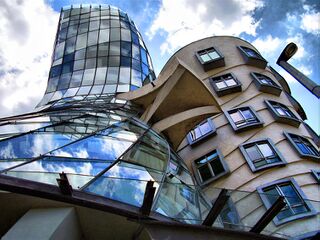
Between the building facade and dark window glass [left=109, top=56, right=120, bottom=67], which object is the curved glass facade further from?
dark window glass [left=109, top=56, right=120, bottom=67]

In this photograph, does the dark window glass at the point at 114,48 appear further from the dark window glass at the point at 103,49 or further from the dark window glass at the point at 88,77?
the dark window glass at the point at 88,77

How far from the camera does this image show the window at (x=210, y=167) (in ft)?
34.5

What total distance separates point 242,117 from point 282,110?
183 cm

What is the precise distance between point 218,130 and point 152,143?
3328 mm

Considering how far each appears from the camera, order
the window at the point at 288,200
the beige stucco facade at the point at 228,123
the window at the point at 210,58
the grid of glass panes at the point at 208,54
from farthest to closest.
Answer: the grid of glass panes at the point at 208,54
the window at the point at 210,58
the beige stucco facade at the point at 228,123
the window at the point at 288,200

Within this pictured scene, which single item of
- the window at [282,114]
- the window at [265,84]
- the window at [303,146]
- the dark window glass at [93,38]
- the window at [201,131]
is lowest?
the window at [303,146]

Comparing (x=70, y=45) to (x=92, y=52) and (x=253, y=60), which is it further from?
(x=253, y=60)

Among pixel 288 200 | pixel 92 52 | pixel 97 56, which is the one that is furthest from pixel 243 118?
pixel 92 52

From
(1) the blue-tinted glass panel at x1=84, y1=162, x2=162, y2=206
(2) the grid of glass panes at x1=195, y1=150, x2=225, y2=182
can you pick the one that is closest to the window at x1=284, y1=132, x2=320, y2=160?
(2) the grid of glass panes at x1=195, y1=150, x2=225, y2=182

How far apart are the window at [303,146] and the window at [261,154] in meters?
0.73

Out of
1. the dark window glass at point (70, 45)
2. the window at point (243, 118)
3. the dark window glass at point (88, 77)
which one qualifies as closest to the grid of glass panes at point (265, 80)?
the window at point (243, 118)

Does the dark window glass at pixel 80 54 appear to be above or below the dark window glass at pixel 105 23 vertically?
below

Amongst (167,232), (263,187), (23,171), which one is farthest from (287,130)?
(23,171)

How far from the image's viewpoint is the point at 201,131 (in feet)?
41.5
